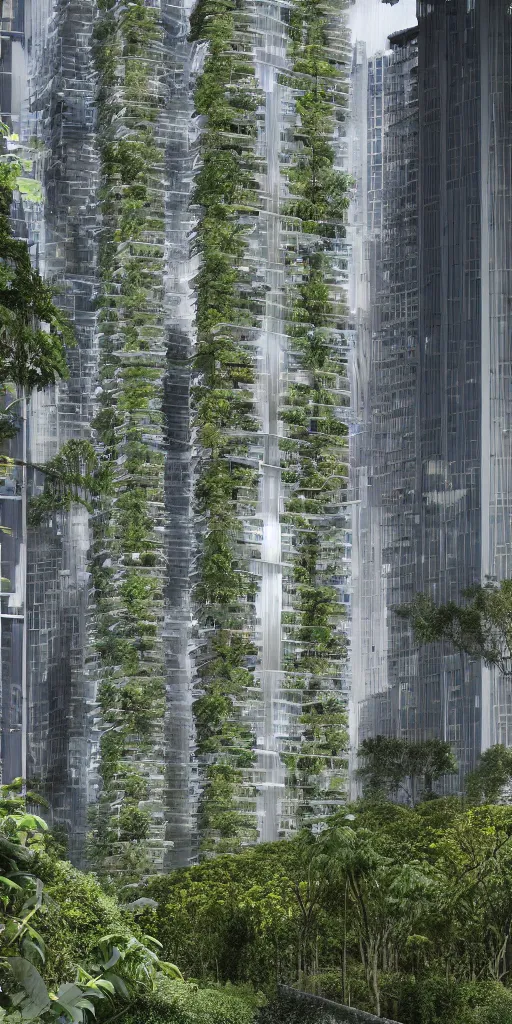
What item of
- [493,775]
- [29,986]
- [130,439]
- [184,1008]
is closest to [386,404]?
[130,439]

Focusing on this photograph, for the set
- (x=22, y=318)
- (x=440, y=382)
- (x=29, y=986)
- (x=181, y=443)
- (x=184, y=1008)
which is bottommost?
(x=184, y=1008)

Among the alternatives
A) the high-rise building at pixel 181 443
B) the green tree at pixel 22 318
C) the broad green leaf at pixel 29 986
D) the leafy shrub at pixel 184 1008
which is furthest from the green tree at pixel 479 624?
the broad green leaf at pixel 29 986

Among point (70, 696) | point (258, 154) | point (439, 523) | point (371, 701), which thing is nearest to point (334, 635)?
point (371, 701)

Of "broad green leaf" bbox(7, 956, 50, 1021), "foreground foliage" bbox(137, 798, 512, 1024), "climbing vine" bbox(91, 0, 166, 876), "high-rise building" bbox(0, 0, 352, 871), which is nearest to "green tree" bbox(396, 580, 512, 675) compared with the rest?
"high-rise building" bbox(0, 0, 352, 871)

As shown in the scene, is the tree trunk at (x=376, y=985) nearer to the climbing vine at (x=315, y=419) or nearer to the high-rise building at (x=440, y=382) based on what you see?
the high-rise building at (x=440, y=382)

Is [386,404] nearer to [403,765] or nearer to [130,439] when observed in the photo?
[130,439]

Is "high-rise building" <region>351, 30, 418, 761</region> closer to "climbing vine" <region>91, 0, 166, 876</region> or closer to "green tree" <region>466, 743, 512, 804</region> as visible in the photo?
"green tree" <region>466, 743, 512, 804</region>

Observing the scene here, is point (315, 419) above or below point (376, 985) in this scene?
above
